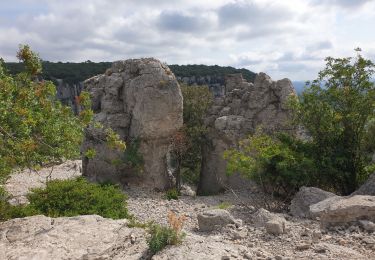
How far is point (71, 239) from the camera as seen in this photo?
9.08m

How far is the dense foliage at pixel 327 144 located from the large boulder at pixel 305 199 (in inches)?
66.8

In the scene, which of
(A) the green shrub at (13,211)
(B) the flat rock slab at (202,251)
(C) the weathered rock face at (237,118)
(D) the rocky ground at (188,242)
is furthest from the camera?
(C) the weathered rock face at (237,118)

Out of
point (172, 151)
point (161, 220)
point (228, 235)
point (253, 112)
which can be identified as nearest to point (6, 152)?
point (228, 235)

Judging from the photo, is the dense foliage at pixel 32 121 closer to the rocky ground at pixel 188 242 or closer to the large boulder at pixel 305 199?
the rocky ground at pixel 188 242

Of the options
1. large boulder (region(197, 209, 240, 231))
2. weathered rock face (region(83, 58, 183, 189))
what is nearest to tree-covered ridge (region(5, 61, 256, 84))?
weathered rock face (region(83, 58, 183, 189))

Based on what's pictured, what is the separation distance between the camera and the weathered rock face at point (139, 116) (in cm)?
2041

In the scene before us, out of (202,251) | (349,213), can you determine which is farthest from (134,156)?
(202,251)

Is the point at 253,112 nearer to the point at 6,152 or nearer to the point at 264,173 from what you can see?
the point at 264,173

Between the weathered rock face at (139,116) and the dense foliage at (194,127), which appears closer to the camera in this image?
the weathered rock face at (139,116)

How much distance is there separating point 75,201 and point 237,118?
13.4 m

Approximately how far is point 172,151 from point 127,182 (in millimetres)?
3600

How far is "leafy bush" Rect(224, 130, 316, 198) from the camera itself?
1598 cm

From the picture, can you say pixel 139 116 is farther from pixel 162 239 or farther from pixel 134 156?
pixel 162 239

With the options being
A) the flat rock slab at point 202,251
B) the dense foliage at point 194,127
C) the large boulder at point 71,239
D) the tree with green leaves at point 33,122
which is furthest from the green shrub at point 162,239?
the dense foliage at point 194,127
